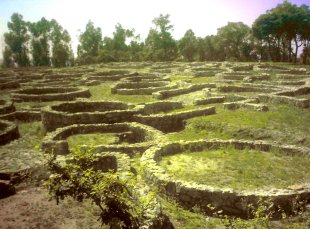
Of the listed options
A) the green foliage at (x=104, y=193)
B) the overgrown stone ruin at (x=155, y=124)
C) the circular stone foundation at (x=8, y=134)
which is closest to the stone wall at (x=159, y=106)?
the overgrown stone ruin at (x=155, y=124)

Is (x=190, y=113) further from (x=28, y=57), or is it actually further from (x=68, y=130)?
(x=28, y=57)

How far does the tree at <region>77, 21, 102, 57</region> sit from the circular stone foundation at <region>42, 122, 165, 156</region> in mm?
89172

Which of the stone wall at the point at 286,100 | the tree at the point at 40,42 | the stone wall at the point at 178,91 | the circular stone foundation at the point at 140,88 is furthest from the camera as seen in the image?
the tree at the point at 40,42

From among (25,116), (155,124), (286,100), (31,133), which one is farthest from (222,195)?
(25,116)

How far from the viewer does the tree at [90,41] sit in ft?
343

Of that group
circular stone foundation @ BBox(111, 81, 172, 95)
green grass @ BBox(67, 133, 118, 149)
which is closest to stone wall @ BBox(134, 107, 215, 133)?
green grass @ BBox(67, 133, 118, 149)

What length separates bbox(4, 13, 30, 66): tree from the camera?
99.3m

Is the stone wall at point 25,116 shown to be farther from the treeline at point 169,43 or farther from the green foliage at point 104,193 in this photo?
the treeline at point 169,43

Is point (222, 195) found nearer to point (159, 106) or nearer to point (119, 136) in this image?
point (119, 136)

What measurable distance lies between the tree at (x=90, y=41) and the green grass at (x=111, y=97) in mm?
71257

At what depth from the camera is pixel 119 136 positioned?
58.0 ft

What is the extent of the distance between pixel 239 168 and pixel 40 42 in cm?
9978

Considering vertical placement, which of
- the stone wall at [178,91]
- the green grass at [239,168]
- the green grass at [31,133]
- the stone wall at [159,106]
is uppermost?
the stone wall at [178,91]

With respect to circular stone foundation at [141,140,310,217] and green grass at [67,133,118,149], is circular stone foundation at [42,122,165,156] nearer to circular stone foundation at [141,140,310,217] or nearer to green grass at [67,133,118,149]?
green grass at [67,133,118,149]
